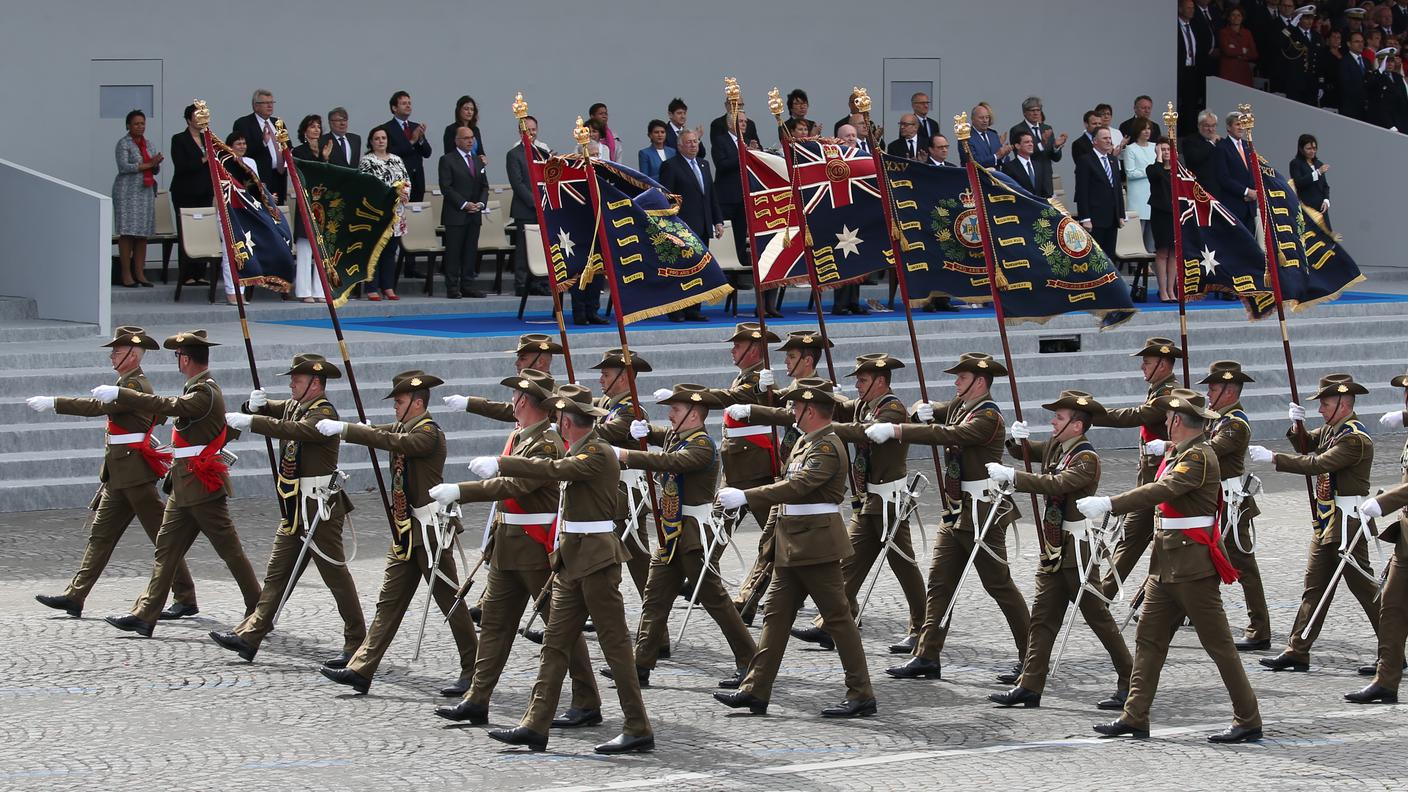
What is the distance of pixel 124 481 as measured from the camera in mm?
11703

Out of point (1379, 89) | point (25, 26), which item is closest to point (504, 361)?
point (25, 26)

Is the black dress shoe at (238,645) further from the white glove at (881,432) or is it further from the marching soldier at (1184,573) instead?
the marching soldier at (1184,573)

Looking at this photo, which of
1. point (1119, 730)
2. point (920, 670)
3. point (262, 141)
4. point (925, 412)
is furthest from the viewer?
point (262, 141)

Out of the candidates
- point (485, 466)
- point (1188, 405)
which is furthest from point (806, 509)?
point (1188, 405)

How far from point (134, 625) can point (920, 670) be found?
4.35 metres

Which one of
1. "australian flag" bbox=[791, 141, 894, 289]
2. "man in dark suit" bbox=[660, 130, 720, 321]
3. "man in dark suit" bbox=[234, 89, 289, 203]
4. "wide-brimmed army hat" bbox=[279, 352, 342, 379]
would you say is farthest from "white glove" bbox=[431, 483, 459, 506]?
"man in dark suit" bbox=[234, 89, 289, 203]

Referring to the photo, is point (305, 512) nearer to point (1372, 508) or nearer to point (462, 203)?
point (1372, 508)

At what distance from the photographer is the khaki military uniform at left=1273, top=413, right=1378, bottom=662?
1084 centimetres

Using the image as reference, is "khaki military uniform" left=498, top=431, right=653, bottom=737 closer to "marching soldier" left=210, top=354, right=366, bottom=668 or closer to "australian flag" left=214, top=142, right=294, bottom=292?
"marching soldier" left=210, top=354, right=366, bottom=668

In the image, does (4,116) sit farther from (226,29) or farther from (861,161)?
(861,161)

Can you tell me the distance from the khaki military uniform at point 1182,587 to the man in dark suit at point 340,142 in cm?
1196

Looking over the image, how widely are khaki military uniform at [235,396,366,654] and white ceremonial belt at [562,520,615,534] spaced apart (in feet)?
6.31

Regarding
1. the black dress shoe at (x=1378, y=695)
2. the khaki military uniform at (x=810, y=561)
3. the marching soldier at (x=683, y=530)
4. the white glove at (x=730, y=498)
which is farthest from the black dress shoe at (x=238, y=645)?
the black dress shoe at (x=1378, y=695)

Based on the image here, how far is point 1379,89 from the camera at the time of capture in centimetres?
2645
